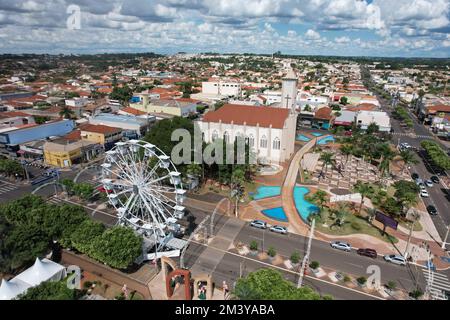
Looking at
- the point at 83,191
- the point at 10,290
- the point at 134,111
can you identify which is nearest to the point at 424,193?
the point at 83,191

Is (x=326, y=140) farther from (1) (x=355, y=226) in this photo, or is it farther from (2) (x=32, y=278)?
(2) (x=32, y=278)

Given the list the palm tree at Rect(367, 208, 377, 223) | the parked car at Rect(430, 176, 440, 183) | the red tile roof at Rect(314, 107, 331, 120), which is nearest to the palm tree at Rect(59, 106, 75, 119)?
the red tile roof at Rect(314, 107, 331, 120)

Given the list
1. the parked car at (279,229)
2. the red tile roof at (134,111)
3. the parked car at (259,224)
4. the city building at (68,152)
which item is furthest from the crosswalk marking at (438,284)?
the red tile roof at (134,111)

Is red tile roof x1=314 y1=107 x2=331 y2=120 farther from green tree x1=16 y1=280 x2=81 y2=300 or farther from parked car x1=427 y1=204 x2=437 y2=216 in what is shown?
green tree x1=16 y1=280 x2=81 y2=300

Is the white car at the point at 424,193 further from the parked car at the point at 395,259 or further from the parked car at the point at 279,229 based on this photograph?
the parked car at the point at 279,229
